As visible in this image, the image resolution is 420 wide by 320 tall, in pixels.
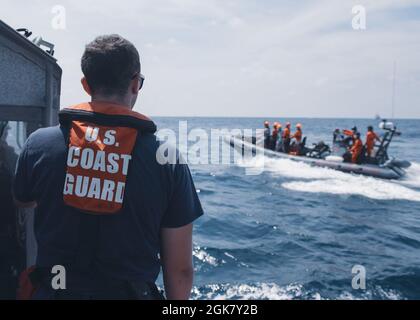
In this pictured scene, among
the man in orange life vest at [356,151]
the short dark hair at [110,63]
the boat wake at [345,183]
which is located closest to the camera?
the short dark hair at [110,63]

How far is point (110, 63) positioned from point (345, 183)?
58.0ft

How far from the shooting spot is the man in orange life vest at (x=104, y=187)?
174cm

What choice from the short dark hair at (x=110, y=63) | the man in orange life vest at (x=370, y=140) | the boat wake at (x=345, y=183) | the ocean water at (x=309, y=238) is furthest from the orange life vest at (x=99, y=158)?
the man in orange life vest at (x=370, y=140)

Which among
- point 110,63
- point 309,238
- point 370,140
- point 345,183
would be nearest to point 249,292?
point 309,238

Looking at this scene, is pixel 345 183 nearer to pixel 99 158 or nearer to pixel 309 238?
pixel 309 238

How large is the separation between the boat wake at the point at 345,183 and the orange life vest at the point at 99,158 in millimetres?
15787

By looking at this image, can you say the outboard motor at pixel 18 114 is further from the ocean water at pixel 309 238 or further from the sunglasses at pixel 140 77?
the ocean water at pixel 309 238

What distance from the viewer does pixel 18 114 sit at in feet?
9.64

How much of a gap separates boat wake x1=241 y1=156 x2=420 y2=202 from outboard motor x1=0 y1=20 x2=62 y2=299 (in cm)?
1491

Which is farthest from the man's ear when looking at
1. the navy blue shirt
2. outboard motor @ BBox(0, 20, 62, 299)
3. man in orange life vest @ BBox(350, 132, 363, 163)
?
man in orange life vest @ BBox(350, 132, 363, 163)

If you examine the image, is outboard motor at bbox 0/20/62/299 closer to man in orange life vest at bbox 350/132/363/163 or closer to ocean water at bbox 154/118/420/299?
ocean water at bbox 154/118/420/299

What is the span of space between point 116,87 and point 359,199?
15277 millimetres

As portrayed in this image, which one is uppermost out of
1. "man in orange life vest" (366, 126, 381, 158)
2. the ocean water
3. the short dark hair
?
the short dark hair

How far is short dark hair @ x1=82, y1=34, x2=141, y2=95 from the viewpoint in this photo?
1735 millimetres
